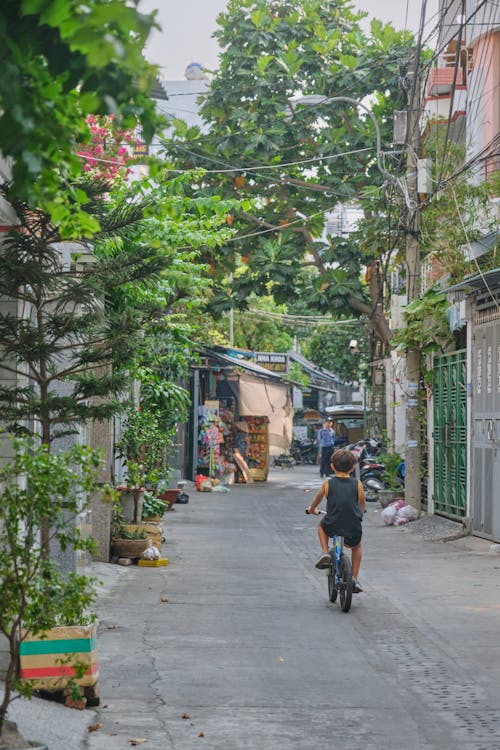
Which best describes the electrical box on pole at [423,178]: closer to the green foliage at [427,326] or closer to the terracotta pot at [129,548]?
the green foliage at [427,326]

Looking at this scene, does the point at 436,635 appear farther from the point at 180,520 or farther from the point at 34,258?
the point at 180,520

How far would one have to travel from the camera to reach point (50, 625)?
6.15 m

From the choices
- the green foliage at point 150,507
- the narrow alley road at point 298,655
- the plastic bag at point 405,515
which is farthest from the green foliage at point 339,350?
the narrow alley road at point 298,655

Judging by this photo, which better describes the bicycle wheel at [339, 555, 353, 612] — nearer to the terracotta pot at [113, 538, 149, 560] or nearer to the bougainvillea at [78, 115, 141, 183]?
the terracotta pot at [113, 538, 149, 560]

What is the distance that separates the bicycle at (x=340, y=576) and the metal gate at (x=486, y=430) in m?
5.98

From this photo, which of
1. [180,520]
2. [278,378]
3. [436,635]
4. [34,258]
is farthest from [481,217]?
[278,378]

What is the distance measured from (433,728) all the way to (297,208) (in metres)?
25.2

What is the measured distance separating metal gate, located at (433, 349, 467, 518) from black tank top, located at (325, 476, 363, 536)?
841 cm

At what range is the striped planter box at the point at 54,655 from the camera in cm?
727

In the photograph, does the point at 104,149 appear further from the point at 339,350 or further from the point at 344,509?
the point at 339,350

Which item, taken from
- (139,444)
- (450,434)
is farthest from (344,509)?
(450,434)

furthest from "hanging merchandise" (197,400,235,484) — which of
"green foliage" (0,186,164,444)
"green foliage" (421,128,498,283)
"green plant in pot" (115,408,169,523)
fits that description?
"green foliage" (0,186,164,444)

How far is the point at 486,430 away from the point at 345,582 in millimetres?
7499

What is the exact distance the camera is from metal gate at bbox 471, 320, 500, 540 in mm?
17594
